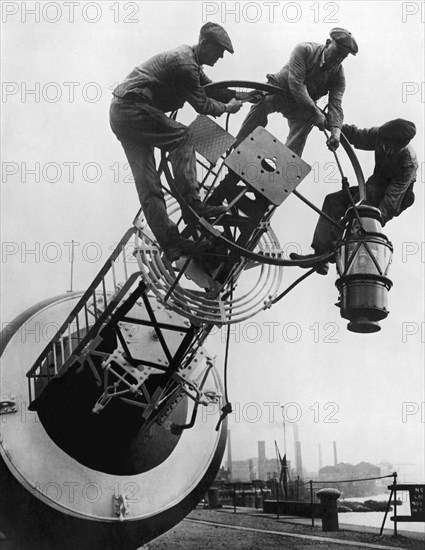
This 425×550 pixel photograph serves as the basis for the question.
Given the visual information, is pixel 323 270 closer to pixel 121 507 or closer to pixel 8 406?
pixel 121 507

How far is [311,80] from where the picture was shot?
8.55 meters

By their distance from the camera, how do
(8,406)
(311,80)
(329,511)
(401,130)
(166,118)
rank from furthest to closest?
(329,511) → (8,406) → (401,130) → (311,80) → (166,118)

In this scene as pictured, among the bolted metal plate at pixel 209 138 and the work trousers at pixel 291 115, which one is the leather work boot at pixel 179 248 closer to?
the bolted metal plate at pixel 209 138

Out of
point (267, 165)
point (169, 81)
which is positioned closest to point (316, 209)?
point (267, 165)

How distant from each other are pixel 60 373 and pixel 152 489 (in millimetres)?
1953

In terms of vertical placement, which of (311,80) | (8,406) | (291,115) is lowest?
(8,406)

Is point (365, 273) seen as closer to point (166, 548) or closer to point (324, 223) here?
point (324, 223)

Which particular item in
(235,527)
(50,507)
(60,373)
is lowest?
(235,527)

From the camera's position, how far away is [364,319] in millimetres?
8125

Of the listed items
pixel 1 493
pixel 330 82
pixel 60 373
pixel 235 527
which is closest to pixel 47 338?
pixel 60 373

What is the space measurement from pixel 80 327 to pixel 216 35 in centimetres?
386

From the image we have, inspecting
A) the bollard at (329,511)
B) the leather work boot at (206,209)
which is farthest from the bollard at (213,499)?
the leather work boot at (206,209)

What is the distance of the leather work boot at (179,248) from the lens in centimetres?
808

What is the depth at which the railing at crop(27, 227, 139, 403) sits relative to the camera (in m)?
8.38
